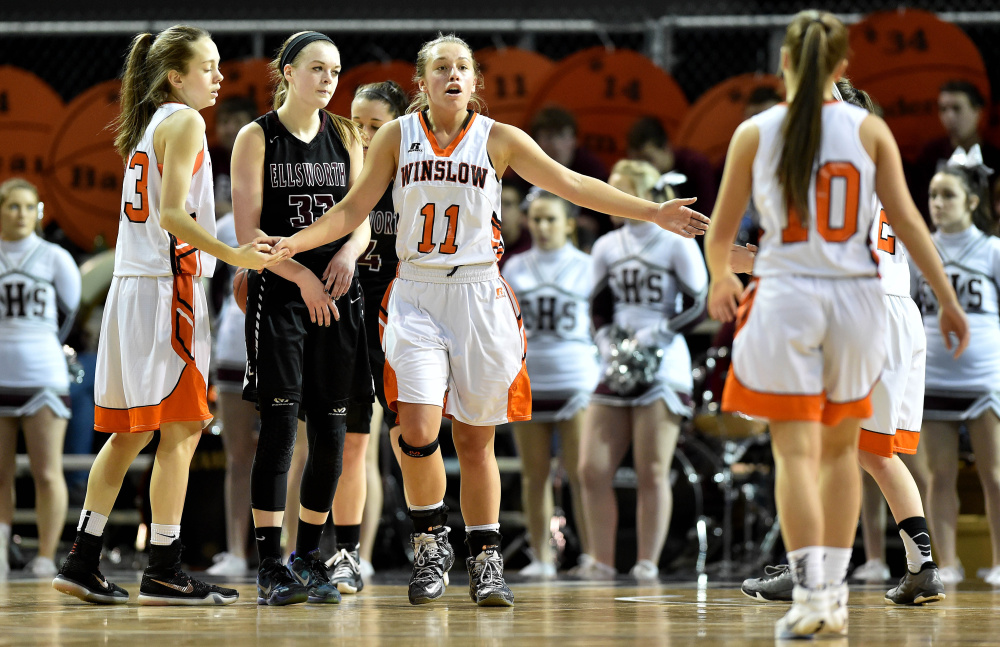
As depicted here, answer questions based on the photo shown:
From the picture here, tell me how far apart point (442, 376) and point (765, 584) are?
1380mm

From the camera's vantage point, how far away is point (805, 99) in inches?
122

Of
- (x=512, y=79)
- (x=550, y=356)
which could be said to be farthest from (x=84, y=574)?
(x=512, y=79)

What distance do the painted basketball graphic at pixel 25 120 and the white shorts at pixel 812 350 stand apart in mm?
6415

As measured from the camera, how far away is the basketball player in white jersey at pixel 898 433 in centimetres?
410

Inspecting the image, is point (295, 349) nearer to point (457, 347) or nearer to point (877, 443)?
point (457, 347)

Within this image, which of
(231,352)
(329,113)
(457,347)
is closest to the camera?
(457,347)

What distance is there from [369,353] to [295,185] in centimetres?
88

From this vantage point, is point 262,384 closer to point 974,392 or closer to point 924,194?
point 974,392

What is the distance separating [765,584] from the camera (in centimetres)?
424

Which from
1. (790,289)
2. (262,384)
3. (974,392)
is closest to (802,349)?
(790,289)

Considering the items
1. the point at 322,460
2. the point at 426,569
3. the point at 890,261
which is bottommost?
the point at 426,569

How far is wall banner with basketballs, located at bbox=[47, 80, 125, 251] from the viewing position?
26.2 ft

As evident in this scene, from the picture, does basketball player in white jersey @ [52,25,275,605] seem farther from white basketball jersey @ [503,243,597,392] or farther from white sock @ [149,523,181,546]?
white basketball jersey @ [503,243,597,392]

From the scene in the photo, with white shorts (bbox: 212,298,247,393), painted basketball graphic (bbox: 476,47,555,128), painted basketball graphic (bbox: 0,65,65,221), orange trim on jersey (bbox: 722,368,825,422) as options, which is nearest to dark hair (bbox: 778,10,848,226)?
orange trim on jersey (bbox: 722,368,825,422)
